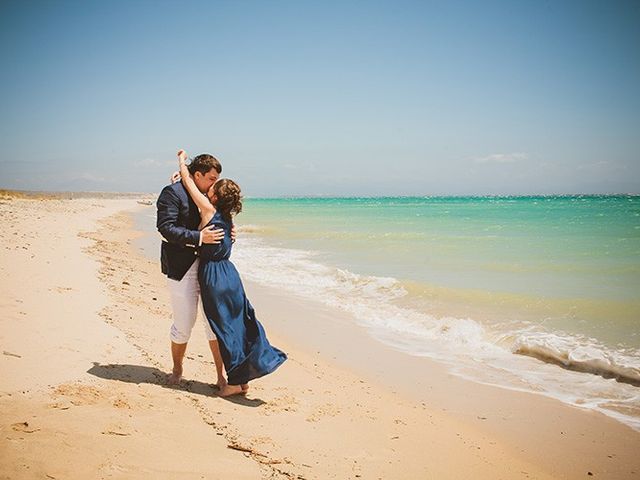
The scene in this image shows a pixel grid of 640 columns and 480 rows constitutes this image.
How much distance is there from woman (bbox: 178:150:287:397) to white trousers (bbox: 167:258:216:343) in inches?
3.6

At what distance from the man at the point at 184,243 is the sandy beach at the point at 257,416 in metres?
0.52

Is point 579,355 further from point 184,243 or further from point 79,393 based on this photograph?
point 79,393

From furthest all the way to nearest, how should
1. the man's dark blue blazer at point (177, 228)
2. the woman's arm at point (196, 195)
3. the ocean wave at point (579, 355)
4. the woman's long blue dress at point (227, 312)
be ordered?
the ocean wave at point (579, 355), the woman's long blue dress at point (227, 312), the woman's arm at point (196, 195), the man's dark blue blazer at point (177, 228)

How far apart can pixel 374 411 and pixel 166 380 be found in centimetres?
212

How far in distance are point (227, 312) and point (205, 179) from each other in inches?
50.9

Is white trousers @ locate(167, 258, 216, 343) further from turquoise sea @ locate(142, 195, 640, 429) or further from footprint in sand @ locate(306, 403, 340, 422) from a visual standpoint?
turquoise sea @ locate(142, 195, 640, 429)

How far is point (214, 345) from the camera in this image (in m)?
4.06

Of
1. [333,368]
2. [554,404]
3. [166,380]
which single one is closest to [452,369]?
[554,404]

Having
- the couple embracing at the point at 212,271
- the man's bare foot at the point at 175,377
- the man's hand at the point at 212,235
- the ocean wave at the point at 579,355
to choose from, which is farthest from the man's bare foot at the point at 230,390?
the ocean wave at the point at 579,355

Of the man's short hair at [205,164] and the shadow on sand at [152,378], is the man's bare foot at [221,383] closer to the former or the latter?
the shadow on sand at [152,378]

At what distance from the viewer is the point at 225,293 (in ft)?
12.8

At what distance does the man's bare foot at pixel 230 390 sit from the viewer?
3965 millimetres

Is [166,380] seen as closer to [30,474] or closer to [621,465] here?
[30,474]

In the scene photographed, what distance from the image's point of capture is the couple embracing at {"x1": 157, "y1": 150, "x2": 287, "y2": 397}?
151 inches
